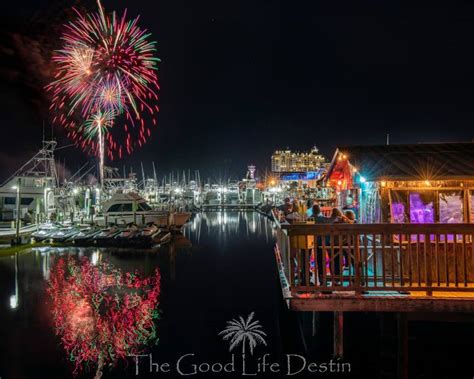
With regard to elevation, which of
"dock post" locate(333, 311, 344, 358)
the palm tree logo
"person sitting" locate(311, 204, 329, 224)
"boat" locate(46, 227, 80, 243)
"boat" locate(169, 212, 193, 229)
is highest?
"person sitting" locate(311, 204, 329, 224)

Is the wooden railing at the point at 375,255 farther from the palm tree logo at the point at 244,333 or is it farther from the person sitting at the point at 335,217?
the palm tree logo at the point at 244,333

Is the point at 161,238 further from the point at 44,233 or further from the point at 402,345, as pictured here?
the point at 402,345

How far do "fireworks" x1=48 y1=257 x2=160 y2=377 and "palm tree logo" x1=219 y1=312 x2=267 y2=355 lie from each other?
8.58ft

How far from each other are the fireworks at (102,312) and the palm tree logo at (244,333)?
2.62 metres

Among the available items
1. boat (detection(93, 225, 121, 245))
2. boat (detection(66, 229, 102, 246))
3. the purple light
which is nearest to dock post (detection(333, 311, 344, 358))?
the purple light

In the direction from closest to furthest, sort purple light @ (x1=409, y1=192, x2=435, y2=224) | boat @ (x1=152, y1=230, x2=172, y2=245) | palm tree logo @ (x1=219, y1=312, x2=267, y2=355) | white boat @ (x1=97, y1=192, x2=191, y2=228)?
1. purple light @ (x1=409, y1=192, x2=435, y2=224)
2. palm tree logo @ (x1=219, y1=312, x2=267, y2=355)
3. boat @ (x1=152, y1=230, x2=172, y2=245)
4. white boat @ (x1=97, y1=192, x2=191, y2=228)

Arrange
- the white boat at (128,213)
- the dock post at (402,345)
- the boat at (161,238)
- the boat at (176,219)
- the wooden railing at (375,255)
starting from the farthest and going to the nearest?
the boat at (176,219), the white boat at (128,213), the boat at (161,238), the dock post at (402,345), the wooden railing at (375,255)

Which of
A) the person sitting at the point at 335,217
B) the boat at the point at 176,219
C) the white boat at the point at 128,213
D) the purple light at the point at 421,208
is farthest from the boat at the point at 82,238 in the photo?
the purple light at the point at 421,208

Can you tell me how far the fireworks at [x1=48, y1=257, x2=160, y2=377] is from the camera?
1072 cm

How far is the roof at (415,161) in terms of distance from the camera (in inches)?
364

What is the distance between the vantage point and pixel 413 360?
9.84 metres

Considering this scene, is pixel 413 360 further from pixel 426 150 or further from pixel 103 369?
pixel 103 369

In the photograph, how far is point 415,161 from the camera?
32.5 ft

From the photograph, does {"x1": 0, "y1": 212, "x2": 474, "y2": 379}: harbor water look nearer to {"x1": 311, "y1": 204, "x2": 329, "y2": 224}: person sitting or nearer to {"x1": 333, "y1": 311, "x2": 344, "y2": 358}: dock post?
{"x1": 333, "y1": 311, "x2": 344, "y2": 358}: dock post
